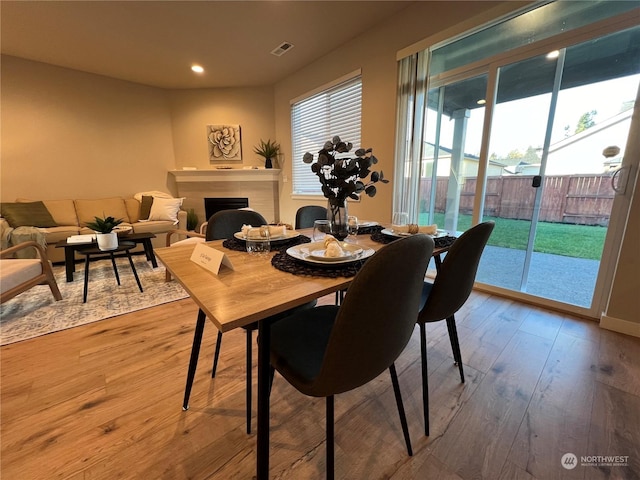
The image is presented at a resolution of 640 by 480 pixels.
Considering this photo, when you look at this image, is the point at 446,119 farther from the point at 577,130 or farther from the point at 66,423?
the point at 66,423

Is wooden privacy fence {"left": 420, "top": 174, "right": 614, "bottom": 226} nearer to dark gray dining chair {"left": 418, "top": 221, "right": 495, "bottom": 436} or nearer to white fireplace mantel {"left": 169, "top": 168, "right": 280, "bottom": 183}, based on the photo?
dark gray dining chair {"left": 418, "top": 221, "right": 495, "bottom": 436}

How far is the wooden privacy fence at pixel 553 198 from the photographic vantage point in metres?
1.87

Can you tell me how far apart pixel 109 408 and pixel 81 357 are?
1.89 feet

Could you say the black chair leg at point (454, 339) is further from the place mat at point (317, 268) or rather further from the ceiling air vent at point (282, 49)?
the ceiling air vent at point (282, 49)

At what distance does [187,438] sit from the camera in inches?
42.0

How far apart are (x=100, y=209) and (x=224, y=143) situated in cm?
213

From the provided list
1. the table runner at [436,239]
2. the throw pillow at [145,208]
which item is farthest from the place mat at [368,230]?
the throw pillow at [145,208]

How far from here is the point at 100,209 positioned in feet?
12.6

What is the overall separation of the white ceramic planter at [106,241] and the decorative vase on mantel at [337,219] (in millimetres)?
2147

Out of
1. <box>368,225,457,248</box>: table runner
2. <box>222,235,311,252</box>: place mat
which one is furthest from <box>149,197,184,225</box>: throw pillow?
<box>368,225,457,248</box>: table runner

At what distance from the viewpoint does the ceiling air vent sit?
3098 mm

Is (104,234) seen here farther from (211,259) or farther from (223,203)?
(223,203)

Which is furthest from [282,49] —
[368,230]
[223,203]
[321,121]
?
[368,230]

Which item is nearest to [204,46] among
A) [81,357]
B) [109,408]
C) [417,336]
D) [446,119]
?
[446,119]
